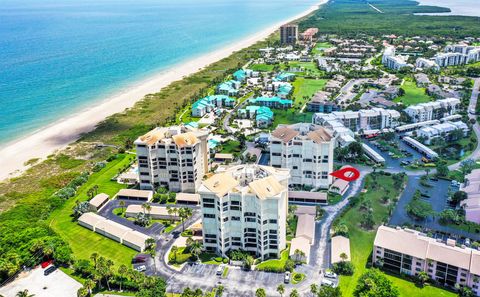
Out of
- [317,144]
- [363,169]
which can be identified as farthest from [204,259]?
[363,169]

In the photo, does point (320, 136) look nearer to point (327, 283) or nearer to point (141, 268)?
point (327, 283)

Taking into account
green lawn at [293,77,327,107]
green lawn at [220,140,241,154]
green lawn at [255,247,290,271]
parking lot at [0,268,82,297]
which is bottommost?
parking lot at [0,268,82,297]

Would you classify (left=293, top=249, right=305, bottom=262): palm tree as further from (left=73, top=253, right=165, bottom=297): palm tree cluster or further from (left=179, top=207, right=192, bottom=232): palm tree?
(left=179, top=207, right=192, bottom=232): palm tree

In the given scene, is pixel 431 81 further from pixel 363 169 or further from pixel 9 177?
pixel 9 177

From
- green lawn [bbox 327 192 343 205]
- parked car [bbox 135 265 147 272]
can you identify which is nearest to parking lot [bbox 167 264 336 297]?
parked car [bbox 135 265 147 272]

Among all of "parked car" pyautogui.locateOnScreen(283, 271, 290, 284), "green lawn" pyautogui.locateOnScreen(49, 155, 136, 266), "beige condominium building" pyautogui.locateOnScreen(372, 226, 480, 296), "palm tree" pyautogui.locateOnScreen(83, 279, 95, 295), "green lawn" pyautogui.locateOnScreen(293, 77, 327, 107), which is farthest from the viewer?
"green lawn" pyautogui.locateOnScreen(293, 77, 327, 107)

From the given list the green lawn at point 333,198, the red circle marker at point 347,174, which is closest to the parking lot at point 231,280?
the green lawn at point 333,198

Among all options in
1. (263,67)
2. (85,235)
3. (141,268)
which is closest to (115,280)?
(141,268)
